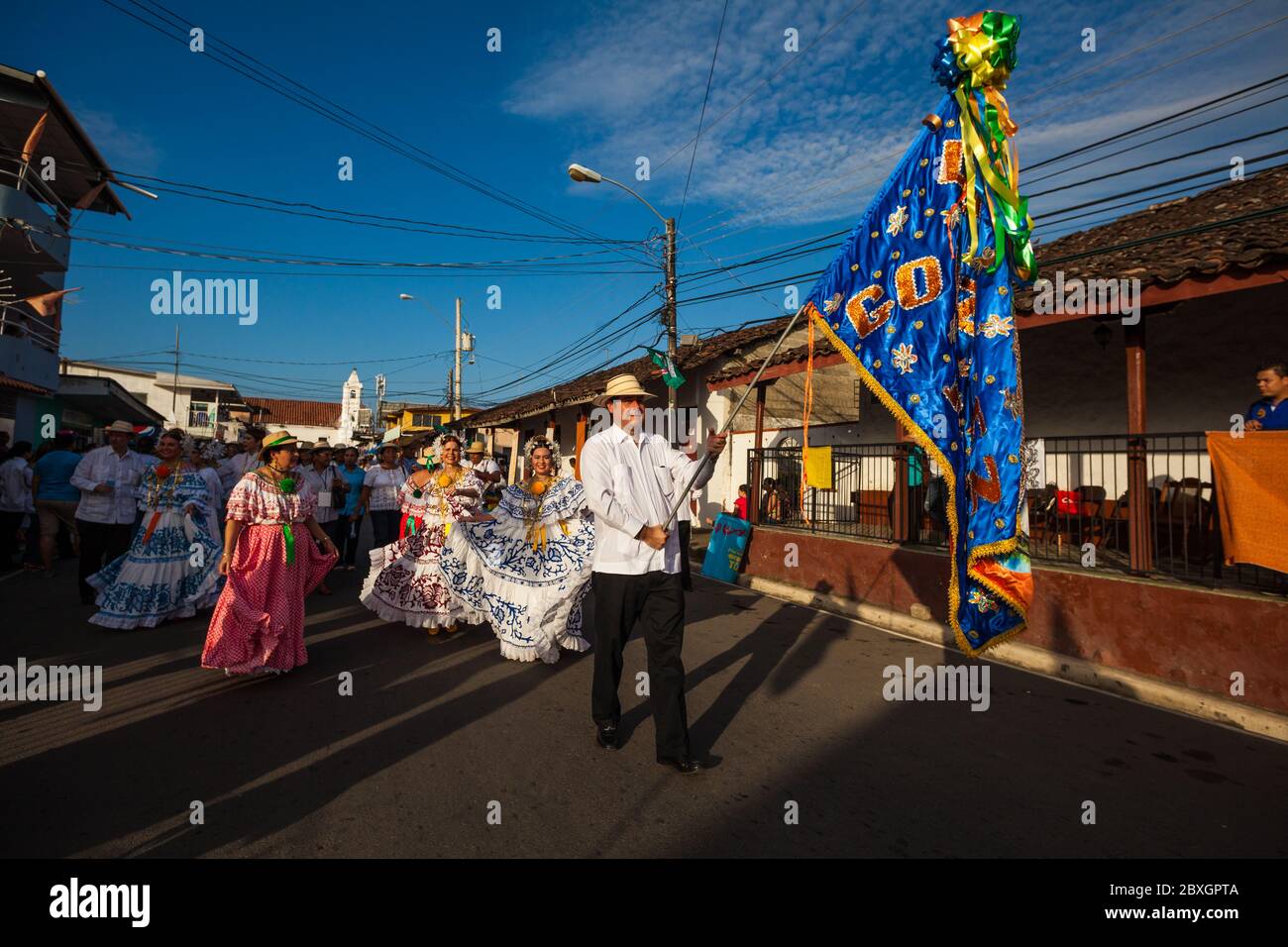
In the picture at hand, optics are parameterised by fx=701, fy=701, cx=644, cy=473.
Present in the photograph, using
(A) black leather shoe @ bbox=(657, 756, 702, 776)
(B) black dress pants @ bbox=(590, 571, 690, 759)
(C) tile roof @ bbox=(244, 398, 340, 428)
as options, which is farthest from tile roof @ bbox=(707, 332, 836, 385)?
(C) tile roof @ bbox=(244, 398, 340, 428)

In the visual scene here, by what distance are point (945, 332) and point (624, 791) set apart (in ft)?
9.37

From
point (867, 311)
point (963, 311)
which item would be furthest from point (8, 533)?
point (963, 311)

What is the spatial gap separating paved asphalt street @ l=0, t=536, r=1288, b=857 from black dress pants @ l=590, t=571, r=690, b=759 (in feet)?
0.82

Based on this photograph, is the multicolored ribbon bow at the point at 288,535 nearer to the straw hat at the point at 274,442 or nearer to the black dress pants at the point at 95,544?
the straw hat at the point at 274,442

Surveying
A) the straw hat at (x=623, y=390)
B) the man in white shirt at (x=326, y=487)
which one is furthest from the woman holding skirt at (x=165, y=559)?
the straw hat at (x=623, y=390)

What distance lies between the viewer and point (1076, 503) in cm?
884

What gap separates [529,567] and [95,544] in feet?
17.5

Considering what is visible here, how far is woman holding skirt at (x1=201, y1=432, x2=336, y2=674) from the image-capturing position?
5.09 m

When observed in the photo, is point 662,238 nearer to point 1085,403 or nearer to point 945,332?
point 1085,403

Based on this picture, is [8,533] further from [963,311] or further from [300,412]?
[300,412]

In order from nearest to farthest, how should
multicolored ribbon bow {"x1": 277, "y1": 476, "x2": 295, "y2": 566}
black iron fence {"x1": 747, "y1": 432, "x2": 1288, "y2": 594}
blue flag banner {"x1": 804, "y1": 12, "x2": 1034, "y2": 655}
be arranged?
blue flag banner {"x1": 804, "y1": 12, "x2": 1034, "y2": 655}
multicolored ribbon bow {"x1": 277, "y1": 476, "x2": 295, "y2": 566}
black iron fence {"x1": 747, "y1": 432, "x2": 1288, "y2": 594}

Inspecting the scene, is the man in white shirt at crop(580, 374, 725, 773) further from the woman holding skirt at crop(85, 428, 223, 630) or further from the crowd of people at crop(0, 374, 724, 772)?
the woman holding skirt at crop(85, 428, 223, 630)

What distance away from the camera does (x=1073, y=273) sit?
313 inches
